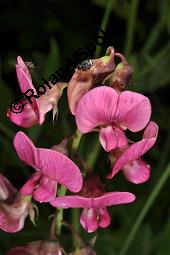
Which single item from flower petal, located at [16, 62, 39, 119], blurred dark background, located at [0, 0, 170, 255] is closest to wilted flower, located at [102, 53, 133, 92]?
flower petal, located at [16, 62, 39, 119]

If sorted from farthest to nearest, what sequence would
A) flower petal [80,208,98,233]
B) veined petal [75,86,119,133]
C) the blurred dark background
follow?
the blurred dark background < flower petal [80,208,98,233] < veined petal [75,86,119,133]

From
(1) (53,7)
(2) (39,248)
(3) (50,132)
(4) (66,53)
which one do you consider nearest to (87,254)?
(2) (39,248)

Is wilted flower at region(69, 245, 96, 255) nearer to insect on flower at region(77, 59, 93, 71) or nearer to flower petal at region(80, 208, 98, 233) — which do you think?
flower petal at region(80, 208, 98, 233)

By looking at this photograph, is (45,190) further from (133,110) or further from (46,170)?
(133,110)

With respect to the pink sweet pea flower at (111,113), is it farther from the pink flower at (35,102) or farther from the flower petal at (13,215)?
the flower petal at (13,215)

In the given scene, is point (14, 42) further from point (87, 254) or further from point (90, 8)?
point (87, 254)

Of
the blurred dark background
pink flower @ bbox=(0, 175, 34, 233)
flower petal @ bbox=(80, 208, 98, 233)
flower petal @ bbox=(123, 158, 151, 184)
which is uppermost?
flower petal @ bbox=(123, 158, 151, 184)

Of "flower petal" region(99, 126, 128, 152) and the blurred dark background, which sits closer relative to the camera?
"flower petal" region(99, 126, 128, 152)
